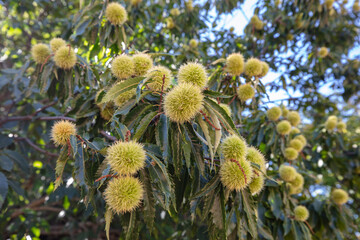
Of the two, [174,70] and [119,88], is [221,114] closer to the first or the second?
[119,88]

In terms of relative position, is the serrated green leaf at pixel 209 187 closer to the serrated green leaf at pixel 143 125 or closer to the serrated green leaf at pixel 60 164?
the serrated green leaf at pixel 143 125

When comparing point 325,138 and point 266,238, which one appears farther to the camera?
point 325,138

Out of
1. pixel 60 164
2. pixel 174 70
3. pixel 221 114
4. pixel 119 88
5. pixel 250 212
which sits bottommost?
pixel 250 212

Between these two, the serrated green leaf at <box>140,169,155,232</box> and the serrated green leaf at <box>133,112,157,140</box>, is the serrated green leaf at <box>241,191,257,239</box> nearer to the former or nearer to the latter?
the serrated green leaf at <box>140,169,155,232</box>

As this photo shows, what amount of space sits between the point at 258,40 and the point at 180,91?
120 inches

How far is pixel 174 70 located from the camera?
218 cm

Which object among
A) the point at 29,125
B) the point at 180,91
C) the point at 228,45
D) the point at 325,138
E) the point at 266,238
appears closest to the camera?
the point at 180,91

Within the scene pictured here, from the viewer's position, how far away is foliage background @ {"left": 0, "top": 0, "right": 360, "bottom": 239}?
6.04ft

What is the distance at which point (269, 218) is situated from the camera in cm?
188

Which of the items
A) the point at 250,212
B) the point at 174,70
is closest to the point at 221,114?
the point at 250,212

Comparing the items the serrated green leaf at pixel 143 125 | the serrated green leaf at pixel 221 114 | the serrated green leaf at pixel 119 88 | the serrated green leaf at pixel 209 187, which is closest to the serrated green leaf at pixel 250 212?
the serrated green leaf at pixel 209 187

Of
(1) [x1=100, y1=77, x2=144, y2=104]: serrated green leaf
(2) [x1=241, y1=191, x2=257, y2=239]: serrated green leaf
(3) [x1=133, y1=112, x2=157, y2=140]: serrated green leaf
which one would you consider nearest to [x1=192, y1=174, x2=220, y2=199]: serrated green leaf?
(2) [x1=241, y1=191, x2=257, y2=239]: serrated green leaf

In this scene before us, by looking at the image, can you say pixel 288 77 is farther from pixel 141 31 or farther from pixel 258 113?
pixel 141 31

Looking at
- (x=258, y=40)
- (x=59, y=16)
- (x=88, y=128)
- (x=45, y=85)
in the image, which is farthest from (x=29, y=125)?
(x=258, y=40)
